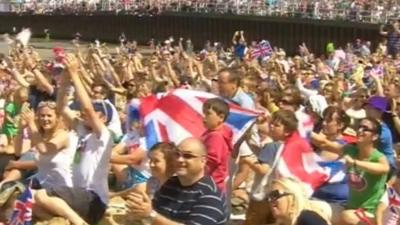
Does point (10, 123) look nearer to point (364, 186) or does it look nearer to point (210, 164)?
point (210, 164)

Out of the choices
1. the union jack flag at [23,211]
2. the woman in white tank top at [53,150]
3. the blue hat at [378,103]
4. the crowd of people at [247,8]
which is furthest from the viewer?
the crowd of people at [247,8]

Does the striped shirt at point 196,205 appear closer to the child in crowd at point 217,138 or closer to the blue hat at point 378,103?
the child in crowd at point 217,138

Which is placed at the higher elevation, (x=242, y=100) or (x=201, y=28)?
(x=242, y=100)

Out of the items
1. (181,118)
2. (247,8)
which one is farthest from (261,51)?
(247,8)

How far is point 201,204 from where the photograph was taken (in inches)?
260

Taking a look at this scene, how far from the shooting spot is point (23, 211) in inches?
324

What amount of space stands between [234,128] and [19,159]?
233 cm

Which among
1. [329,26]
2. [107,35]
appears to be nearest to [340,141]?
[329,26]

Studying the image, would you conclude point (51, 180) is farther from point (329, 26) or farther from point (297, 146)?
point (329, 26)

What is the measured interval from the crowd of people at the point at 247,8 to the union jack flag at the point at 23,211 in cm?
2631

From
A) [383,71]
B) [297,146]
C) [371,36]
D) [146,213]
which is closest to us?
[146,213]

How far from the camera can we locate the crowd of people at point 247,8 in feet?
119

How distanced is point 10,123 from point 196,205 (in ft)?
20.2

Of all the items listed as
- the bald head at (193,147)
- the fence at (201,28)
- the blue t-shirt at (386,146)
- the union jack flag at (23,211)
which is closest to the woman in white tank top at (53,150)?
the union jack flag at (23,211)
